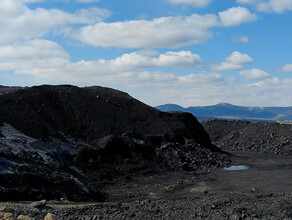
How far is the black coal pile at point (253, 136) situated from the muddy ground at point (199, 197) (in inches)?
154

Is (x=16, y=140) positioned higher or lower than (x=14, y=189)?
higher

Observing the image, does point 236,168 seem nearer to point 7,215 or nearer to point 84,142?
point 84,142

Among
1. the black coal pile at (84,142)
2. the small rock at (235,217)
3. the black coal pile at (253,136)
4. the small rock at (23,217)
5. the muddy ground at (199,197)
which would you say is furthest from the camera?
the black coal pile at (253,136)

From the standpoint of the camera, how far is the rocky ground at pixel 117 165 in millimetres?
12031

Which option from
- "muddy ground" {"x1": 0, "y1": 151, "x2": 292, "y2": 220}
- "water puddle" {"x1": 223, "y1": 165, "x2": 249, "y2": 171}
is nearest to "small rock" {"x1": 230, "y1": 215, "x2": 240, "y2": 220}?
"muddy ground" {"x1": 0, "y1": 151, "x2": 292, "y2": 220}

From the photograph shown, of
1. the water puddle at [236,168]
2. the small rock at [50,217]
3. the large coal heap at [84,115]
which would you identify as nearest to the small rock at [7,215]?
the small rock at [50,217]

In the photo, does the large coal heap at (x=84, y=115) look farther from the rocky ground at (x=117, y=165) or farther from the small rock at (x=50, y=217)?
the small rock at (x=50, y=217)

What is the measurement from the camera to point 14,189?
A: 1546cm

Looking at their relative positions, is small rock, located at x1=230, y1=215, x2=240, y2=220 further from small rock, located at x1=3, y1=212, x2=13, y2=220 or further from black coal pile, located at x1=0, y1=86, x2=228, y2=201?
black coal pile, located at x1=0, y1=86, x2=228, y2=201

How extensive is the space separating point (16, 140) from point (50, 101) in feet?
28.2

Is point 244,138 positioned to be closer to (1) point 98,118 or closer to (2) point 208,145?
(2) point 208,145

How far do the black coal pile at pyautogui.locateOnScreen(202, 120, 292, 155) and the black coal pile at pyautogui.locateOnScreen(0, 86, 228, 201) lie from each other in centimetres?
961

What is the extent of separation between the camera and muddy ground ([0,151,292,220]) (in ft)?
36.8

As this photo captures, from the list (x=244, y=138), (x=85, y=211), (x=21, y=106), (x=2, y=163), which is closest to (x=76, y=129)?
(x=21, y=106)
